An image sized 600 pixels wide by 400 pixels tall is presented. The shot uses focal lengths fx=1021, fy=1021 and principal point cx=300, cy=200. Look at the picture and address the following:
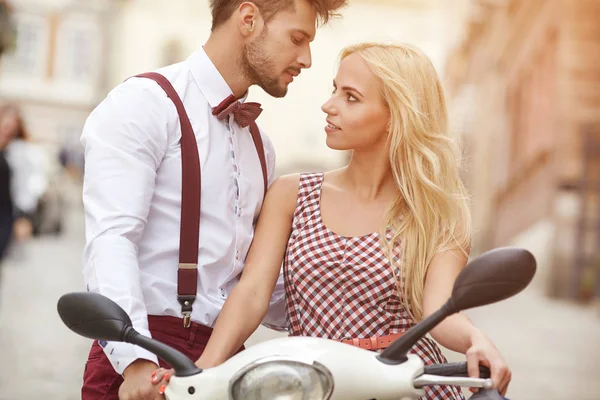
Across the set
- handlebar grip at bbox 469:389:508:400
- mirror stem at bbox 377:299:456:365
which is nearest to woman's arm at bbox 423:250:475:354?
handlebar grip at bbox 469:389:508:400

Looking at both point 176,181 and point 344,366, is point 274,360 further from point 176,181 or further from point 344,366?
point 176,181

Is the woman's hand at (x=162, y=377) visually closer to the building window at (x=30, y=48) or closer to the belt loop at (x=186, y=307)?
the belt loop at (x=186, y=307)

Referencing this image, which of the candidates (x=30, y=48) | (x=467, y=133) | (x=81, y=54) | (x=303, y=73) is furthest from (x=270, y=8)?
(x=30, y=48)

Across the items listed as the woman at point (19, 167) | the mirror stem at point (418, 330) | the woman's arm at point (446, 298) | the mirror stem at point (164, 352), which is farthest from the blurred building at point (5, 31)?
the mirror stem at point (418, 330)

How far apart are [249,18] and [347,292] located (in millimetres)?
875

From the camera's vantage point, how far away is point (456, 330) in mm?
2459

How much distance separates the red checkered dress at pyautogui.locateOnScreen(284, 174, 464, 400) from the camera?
2.76 m

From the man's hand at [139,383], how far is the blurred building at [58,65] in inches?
1662

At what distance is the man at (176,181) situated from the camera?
2.54 meters

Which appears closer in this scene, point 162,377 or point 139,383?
point 162,377

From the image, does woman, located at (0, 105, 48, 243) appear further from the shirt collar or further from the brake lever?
the brake lever

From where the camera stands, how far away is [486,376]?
7.27 feet

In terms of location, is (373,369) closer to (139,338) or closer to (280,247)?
(139,338)

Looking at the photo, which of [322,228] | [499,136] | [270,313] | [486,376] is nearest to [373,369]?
[486,376]
